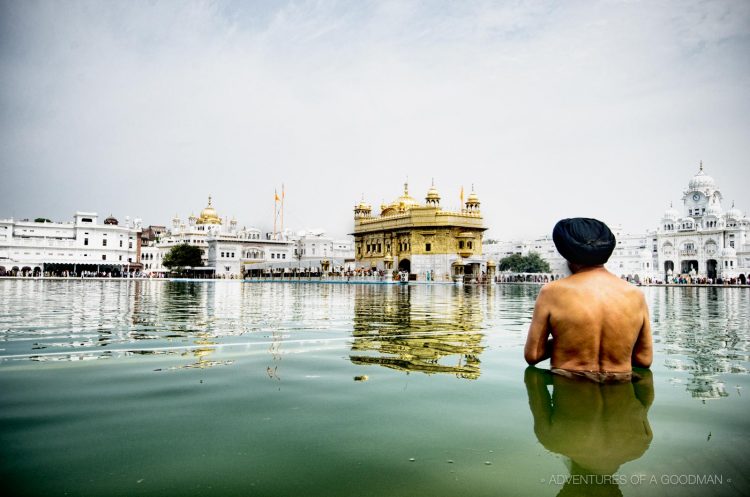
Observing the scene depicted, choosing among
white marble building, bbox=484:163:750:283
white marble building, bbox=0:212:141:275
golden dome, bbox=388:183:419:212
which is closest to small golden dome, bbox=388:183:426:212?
golden dome, bbox=388:183:419:212

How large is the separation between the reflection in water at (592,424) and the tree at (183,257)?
82.8 m

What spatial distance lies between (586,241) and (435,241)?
5244 cm

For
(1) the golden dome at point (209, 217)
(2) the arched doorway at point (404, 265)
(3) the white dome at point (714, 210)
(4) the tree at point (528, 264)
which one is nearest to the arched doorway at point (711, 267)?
(3) the white dome at point (714, 210)

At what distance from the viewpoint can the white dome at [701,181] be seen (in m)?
92.9

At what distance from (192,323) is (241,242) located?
77.7m

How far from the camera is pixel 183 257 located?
81.2 metres

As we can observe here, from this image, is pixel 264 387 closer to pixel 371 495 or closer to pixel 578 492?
pixel 371 495

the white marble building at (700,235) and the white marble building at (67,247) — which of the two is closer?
the white marble building at (67,247)

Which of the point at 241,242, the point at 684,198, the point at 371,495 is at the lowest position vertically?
the point at 371,495

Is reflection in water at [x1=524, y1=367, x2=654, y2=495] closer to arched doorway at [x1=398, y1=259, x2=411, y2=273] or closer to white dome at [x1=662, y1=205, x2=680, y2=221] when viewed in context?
arched doorway at [x1=398, y1=259, x2=411, y2=273]

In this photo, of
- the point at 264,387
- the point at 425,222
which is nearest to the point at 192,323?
the point at 264,387

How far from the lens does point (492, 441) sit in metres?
2.65

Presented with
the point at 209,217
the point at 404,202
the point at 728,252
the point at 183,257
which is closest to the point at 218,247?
the point at 183,257

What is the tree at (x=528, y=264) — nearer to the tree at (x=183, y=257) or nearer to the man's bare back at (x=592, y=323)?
the tree at (x=183, y=257)
